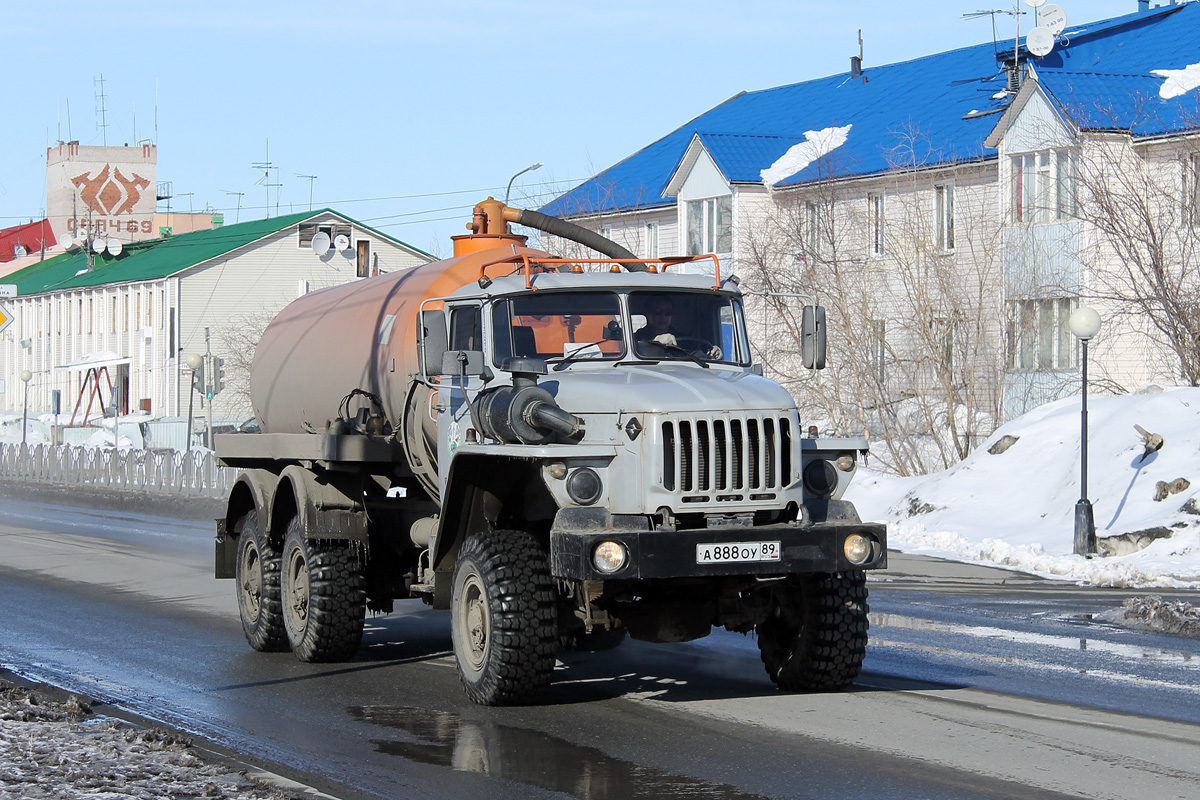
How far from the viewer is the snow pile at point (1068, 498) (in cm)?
1988

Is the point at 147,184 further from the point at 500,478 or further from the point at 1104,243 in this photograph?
the point at 500,478

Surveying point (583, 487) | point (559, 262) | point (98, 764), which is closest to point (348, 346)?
point (559, 262)

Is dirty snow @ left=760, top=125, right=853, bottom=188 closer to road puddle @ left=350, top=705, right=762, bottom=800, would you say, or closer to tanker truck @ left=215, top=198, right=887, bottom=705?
tanker truck @ left=215, top=198, right=887, bottom=705

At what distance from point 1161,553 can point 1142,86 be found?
1965cm

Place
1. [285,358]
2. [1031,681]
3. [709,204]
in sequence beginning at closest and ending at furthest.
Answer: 1. [1031,681]
2. [285,358]
3. [709,204]

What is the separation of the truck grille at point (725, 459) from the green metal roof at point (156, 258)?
63564 millimetres

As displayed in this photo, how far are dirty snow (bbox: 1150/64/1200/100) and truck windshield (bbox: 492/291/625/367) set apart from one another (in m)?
28.9

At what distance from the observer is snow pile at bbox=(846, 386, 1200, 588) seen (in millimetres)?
19875

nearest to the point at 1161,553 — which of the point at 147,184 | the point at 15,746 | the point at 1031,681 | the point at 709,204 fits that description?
the point at 1031,681

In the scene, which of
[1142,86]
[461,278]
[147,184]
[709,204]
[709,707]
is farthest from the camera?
[147,184]

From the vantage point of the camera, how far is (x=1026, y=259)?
35062mm

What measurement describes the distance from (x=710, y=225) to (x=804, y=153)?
3276mm

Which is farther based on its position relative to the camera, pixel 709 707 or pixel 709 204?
pixel 709 204

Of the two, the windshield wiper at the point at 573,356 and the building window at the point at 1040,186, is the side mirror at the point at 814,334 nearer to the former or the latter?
the windshield wiper at the point at 573,356
